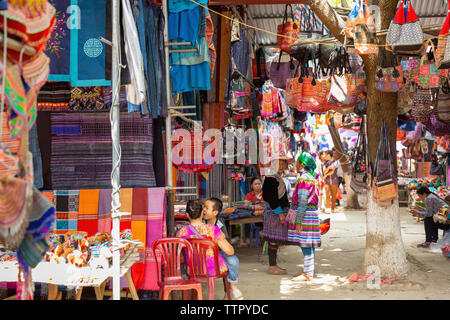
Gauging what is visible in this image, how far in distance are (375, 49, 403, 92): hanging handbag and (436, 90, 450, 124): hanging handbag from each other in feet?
4.84

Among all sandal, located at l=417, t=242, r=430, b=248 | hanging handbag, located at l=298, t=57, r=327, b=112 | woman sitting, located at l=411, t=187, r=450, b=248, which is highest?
hanging handbag, located at l=298, t=57, r=327, b=112

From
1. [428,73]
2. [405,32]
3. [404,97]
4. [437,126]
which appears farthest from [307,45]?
[437,126]

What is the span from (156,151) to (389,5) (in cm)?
357

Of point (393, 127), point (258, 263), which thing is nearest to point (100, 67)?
point (393, 127)

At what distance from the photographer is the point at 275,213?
22.3 ft

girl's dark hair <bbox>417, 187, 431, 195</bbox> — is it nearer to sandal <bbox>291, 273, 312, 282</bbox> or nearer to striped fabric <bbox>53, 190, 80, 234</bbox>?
sandal <bbox>291, 273, 312, 282</bbox>

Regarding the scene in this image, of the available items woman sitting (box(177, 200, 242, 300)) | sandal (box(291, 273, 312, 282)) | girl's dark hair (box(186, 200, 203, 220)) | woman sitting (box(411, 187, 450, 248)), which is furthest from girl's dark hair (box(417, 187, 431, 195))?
girl's dark hair (box(186, 200, 203, 220))

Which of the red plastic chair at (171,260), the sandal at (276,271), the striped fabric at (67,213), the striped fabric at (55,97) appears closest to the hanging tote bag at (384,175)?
the sandal at (276,271)

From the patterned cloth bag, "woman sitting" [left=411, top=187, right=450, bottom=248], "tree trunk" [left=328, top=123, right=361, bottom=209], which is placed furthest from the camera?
"tree trunk" [left=328, top=123, right=361, bottom=209]

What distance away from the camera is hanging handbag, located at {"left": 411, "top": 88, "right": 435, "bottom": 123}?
7.50 m

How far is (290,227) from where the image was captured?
662 cm

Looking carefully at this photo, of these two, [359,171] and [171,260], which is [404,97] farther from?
[171,260]

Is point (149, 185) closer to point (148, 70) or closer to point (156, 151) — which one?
point (156, 151)

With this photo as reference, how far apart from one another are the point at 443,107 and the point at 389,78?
164 cm
